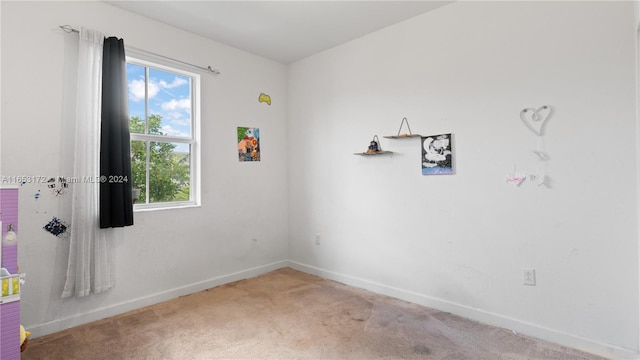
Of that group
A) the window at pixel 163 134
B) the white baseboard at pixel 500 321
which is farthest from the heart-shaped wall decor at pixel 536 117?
the window at pixel 163 134

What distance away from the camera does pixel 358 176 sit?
349 centimetres

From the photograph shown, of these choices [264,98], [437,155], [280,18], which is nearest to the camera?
[437,155]

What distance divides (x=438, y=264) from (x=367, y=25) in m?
2.29

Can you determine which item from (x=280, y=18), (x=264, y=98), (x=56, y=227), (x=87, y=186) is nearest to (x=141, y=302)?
(x=56, y=227)

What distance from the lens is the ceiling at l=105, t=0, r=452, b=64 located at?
281 cm

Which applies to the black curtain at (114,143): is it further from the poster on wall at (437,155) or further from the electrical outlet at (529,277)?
the electrical outlet at (529,277)

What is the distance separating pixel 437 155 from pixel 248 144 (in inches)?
81.2

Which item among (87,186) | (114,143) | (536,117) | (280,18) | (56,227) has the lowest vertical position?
(56,227)

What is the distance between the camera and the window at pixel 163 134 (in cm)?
306

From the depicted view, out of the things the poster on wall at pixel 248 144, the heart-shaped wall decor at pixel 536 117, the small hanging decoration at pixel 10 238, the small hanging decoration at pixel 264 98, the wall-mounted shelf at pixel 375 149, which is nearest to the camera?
the small hanging decoration at pixel 10 238

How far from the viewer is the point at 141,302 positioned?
2941 millimetres

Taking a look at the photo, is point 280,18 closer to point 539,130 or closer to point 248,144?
point 248,144

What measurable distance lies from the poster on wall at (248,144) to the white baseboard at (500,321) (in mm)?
1626

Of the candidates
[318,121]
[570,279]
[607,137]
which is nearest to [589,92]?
[607,137]
